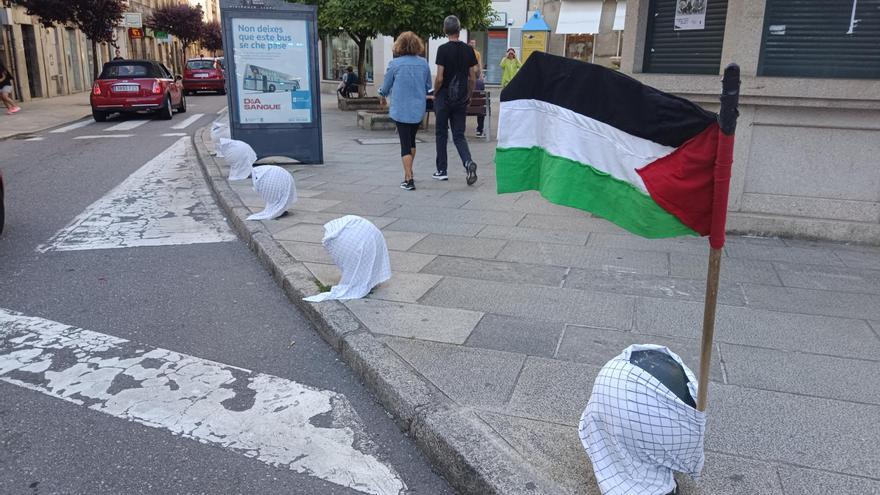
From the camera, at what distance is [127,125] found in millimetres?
17484

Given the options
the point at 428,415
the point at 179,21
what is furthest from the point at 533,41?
the point at 179,21

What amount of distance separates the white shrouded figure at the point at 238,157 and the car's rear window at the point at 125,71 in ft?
35.7

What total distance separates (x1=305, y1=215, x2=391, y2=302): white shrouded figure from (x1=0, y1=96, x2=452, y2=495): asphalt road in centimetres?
38

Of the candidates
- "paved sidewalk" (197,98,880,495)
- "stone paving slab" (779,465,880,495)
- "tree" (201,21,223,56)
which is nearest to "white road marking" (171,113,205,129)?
"paved sidewalk" (197,98,880,495)

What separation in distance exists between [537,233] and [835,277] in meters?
2.48

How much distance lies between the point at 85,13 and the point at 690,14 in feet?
80.9

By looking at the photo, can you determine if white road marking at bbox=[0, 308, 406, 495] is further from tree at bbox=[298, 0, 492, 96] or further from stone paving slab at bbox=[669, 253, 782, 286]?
tree at bbox=[298, 0, 492, 96]

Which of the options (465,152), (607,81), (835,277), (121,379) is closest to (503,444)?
(607,81)

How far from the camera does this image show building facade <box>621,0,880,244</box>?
19.1ft

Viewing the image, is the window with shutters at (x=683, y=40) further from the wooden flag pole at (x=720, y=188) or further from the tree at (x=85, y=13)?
the tree at (x=85, y=13)

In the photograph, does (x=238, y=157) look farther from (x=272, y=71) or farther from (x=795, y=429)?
(x=795, y=429)

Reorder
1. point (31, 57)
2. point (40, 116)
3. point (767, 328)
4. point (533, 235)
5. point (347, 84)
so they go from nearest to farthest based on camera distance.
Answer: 1. point (767, 328)
2. point (533, 235)
3. point (40, 116)
4. point (347, 84)
5. point (31, 57)

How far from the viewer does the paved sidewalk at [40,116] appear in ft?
52.7

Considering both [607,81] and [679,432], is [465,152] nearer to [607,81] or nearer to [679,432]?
[607,81]
